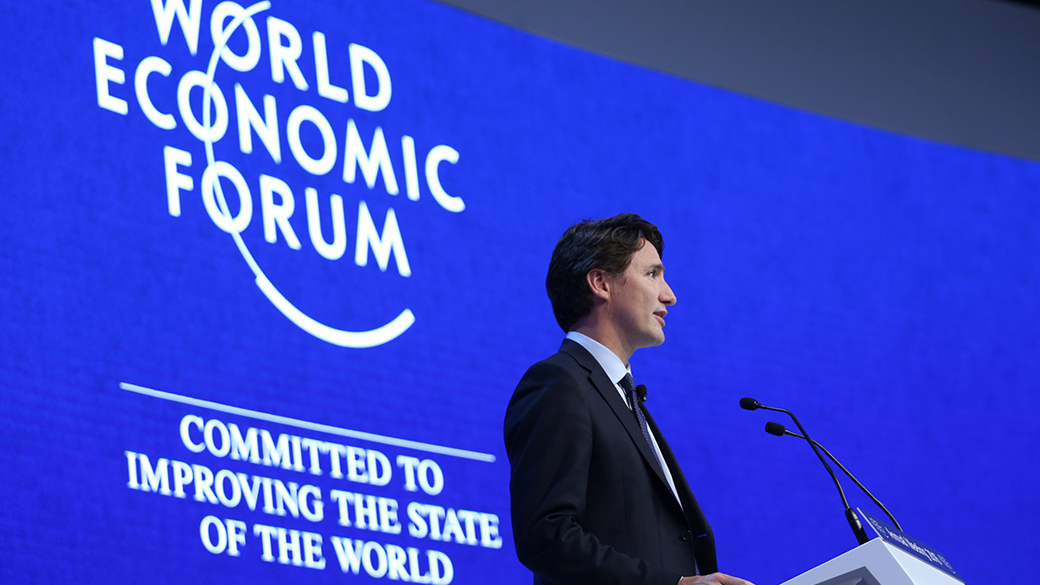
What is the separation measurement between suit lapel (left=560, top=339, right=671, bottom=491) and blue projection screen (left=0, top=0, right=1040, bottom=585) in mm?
1275

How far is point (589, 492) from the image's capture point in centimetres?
160

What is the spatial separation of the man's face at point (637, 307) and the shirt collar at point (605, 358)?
5 centimetres

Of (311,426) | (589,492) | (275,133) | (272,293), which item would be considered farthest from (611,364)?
(275,133)

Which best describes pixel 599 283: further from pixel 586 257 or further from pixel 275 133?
pixel 275 133

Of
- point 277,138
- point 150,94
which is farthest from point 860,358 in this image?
point 150,94

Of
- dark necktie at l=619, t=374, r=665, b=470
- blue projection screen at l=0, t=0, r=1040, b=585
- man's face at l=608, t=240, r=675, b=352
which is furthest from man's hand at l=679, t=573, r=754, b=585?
blue projection screen at l=0, t=0, r=1040, b=585

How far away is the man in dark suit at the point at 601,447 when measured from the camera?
4.79 feet

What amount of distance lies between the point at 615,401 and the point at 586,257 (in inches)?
11.4

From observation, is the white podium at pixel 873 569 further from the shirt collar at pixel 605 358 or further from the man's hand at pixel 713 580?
the shirt collar at pixel 605 358

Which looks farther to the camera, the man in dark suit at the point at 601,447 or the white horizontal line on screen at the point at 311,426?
the white horizontal line on screen at the point at 311,426

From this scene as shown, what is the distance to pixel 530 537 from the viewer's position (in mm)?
1477

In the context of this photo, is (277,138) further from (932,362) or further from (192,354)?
(932,362)

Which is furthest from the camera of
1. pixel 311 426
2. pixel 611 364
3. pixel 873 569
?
pixel 311 426

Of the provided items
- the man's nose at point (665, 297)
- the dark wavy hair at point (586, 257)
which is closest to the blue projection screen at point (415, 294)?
the dark wavy hair at point (586, 257)
